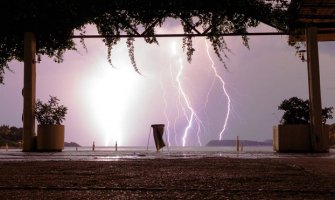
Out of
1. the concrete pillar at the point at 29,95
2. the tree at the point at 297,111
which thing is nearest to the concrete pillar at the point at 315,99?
the tree at the point at 297,111

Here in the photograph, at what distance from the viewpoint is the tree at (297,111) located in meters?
14.1

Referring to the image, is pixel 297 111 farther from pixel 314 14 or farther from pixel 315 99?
pixel 314 14

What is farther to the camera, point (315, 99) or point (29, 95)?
point (29, 95)

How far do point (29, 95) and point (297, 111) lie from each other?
7.91 m

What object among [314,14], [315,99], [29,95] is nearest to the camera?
[315,99]

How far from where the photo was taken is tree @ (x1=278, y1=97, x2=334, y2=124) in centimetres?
1409

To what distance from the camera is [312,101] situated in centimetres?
1387

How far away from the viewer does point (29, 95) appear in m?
14.3

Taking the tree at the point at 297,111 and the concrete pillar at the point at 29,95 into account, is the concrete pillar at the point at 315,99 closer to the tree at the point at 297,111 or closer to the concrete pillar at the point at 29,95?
the tree at the point at 297,111

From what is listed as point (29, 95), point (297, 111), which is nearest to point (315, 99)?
point (297, 111)

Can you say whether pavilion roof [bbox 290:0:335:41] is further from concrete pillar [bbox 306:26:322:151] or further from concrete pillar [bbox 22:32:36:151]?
concrete pillar [bbox 22:32:36:151]

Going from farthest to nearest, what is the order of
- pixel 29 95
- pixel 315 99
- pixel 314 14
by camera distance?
1. pixel 314 14
2. pixel 29 95
3. pixel 315 99

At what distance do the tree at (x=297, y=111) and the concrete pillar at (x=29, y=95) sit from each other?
731 centimetres

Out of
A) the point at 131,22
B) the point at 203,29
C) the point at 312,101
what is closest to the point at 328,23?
the point at 312,101
